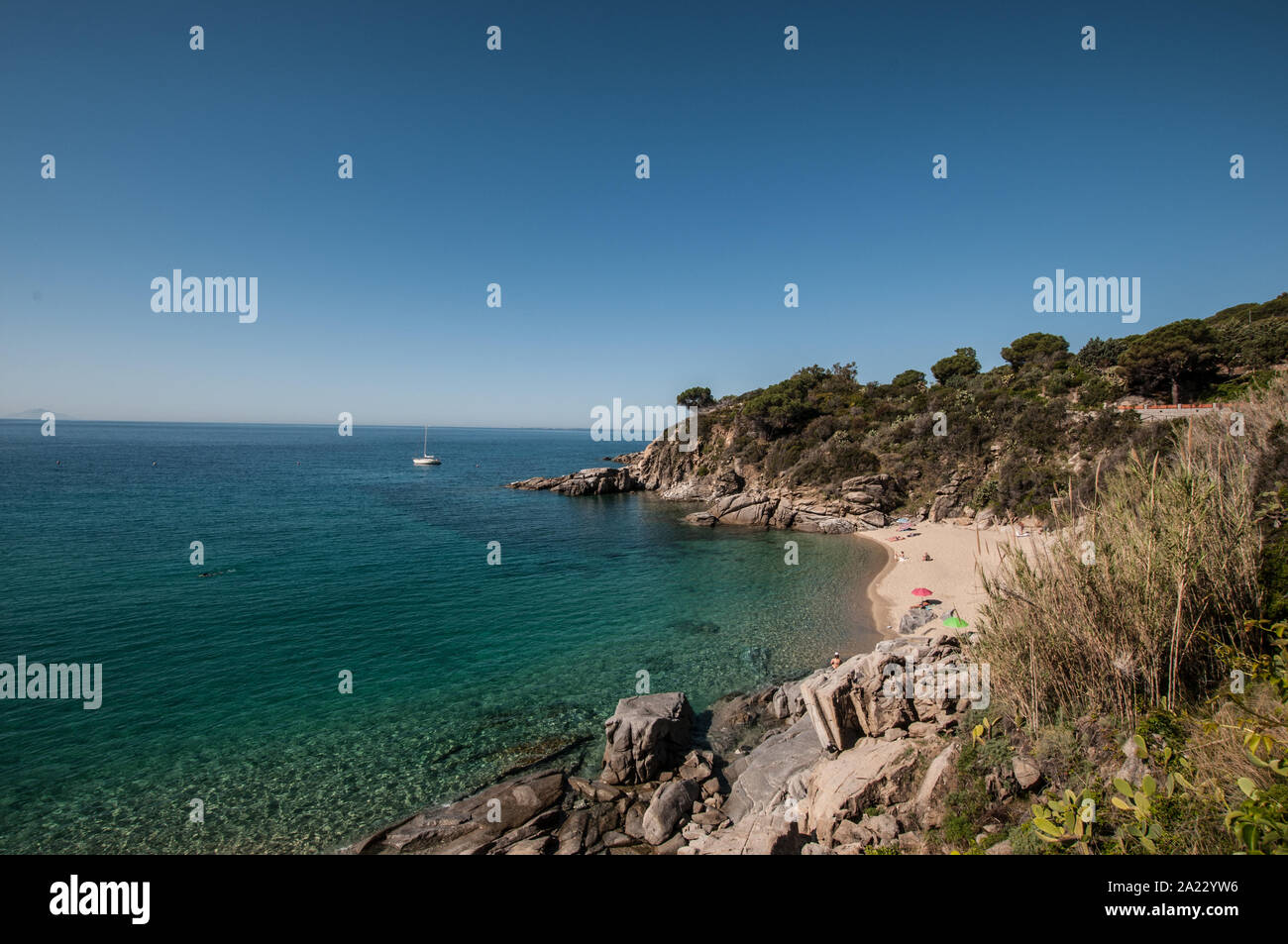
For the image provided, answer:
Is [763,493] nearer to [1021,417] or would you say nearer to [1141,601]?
[1021,417]

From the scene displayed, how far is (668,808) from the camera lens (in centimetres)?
1264

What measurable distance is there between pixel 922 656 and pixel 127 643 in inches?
1216

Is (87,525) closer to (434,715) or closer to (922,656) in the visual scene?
(434,715)

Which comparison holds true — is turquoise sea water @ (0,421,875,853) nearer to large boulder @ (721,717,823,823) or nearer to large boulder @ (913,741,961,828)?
large boulder @ (721,717,823,823)

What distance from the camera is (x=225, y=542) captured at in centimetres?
3884

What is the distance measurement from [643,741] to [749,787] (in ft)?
9.90

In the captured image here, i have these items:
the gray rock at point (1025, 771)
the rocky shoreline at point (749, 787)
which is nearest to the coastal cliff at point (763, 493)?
the rocky shoreline at point (749, 787)

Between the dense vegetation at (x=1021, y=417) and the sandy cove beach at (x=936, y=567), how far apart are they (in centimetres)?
452

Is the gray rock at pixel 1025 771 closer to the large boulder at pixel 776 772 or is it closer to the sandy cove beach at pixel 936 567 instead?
the large boulder at pixel 776 772

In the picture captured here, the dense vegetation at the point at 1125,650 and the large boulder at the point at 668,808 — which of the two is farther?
the large boulder at the point at 668,808

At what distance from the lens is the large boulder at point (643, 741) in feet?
47.1

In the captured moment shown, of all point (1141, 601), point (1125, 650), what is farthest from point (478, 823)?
point (1141, 601)
